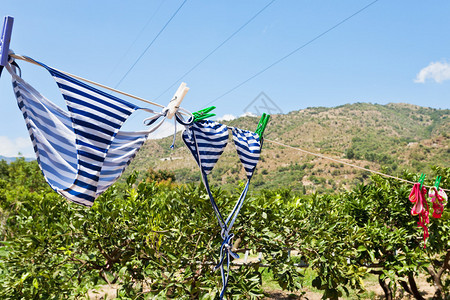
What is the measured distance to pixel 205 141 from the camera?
2.51m

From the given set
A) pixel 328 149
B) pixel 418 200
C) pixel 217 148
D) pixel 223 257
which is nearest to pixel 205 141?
pixel 217 148

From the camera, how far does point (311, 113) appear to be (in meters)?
75.5

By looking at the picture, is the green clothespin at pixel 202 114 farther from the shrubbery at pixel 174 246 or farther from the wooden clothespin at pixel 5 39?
the wooden clothespin at pixel 5 39

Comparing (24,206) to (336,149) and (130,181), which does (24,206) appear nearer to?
(130,181)

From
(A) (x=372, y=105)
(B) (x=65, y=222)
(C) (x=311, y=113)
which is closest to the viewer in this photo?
(B) (x=65, y=222)

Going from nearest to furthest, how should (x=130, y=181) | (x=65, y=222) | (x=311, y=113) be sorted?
(x=65, y=222) < (x=130, y=181) < (x=311, y=113)

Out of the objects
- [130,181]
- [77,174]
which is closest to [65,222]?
[130,181]

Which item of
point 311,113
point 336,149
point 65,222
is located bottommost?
point 65,222

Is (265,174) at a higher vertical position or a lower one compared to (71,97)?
higher

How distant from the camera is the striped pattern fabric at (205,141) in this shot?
96.0 inches

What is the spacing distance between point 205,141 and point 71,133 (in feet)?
3.14

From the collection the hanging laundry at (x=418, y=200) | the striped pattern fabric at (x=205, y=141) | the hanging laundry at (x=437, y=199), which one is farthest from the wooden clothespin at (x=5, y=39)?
the hanging laundry at (x=437, y=199)

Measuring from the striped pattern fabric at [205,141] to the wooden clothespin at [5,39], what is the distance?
45.0 inches

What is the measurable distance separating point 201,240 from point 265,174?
148ft
